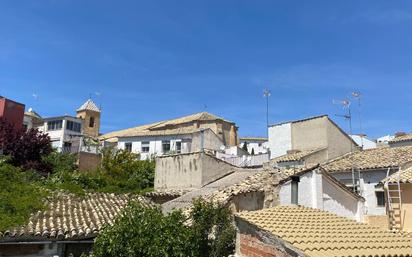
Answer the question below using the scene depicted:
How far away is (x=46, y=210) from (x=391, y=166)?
18233 millimetres

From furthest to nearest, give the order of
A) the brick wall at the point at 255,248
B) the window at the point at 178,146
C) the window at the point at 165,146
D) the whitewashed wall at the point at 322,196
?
the window at the point at 165,146 < the window at the point at 178,146 < the whitewashed wall at the point at 322,196 < the brick wall at the point at 255,248

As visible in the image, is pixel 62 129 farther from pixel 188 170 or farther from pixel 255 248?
pixel 255 248

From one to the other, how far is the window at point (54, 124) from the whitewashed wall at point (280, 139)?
104ft

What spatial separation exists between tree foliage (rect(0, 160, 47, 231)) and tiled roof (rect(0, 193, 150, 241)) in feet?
1.25

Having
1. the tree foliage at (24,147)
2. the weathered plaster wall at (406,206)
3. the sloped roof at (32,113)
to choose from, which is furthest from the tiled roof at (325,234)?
the sloped roof at (32,113)

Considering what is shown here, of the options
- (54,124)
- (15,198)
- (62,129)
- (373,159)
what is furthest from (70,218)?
(54,124)

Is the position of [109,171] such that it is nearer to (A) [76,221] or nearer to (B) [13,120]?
(B) [13,120]

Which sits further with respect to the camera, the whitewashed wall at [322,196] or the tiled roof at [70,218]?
the whitewashed wall at [322,196]

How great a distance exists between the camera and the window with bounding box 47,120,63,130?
179 ft

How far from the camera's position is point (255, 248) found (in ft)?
27.7

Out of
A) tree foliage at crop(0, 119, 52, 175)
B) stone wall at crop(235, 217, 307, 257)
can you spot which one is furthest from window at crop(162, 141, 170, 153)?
stone wall at crop(235, 217, 307, 257)

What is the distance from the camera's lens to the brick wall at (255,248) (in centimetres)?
776

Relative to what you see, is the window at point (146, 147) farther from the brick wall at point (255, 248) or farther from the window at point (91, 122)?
the brick wall at point (255, 248)

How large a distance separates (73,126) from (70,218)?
41439mm
